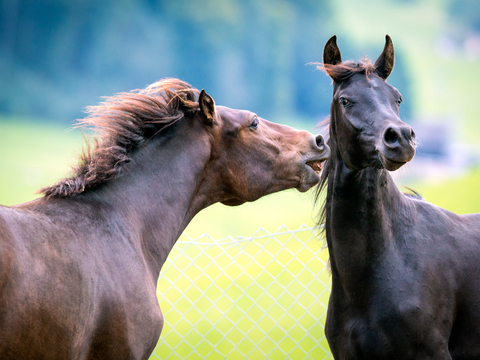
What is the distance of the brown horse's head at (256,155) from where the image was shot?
266cm

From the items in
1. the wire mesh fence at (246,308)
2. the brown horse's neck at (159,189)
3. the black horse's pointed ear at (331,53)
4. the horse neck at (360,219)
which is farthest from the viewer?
the wire mesh fence at (246,308)

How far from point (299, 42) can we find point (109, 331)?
35.3 ft

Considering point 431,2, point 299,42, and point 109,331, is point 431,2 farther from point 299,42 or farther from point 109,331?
point 109,331

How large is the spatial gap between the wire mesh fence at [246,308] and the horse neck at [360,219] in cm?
95

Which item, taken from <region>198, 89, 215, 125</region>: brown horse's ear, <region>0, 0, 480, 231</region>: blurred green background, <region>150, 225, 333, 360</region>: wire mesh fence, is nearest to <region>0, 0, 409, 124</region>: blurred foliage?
<region>0, 0, 480, 231</region>: blurred green background

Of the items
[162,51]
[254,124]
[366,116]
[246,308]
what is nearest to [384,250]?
[366,116]

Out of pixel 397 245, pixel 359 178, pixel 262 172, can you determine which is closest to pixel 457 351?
pixel 397 245

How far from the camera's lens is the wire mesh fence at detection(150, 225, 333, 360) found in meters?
4.45

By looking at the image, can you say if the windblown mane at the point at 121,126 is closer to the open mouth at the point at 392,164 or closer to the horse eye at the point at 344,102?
the horse eye at the point at 344,102

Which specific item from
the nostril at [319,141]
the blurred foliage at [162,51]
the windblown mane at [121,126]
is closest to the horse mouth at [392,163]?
the nostril at [319,141]

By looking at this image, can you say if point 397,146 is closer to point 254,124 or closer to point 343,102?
point 343,102

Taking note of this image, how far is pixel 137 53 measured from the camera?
35.7 ft

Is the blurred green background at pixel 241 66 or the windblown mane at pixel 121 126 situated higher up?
the windblown mane at pixel 121 126

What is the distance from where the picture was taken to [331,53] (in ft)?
9.45
